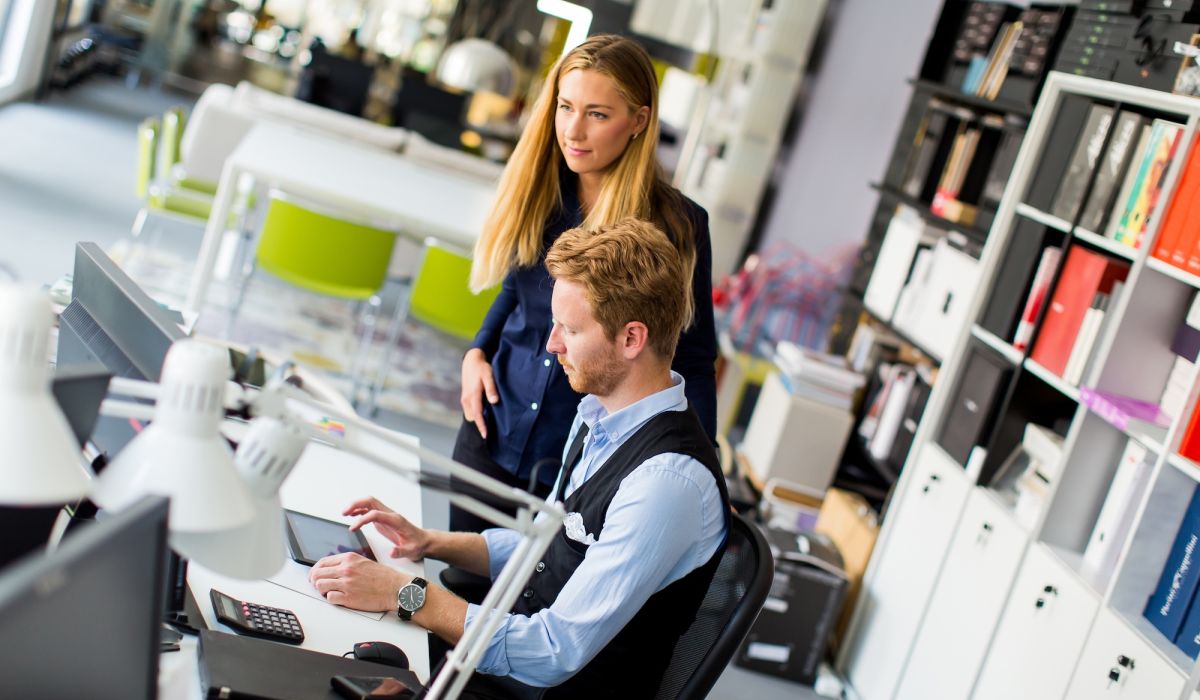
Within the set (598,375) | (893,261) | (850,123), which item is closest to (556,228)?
(598,375)

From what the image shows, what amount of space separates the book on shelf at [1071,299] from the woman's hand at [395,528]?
194 cm

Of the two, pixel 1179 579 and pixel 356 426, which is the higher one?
pixel 356 426

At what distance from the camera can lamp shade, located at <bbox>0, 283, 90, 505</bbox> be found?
904 millimetres

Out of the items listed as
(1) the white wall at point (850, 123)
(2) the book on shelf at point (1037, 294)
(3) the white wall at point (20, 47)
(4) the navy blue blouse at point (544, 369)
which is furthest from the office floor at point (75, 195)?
(1) the white wall at point (850, 123)

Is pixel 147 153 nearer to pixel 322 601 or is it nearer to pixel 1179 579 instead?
pixel 322 601

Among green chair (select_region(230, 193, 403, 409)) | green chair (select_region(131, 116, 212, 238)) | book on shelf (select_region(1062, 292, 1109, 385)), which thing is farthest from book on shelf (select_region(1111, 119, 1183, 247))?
green chair (select_region(131, 116, 212, 238))

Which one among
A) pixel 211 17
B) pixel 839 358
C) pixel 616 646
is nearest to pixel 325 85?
pixel 211 17

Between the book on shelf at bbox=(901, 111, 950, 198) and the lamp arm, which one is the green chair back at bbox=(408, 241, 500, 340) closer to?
the book on shelf at bbox=(901, 111, 950, 198)

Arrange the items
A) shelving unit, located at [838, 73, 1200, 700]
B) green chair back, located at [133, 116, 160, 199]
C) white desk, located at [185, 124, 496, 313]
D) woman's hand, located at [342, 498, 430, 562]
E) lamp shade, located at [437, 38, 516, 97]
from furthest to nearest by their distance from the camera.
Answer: lamp shade, located at [437, 38, 516, 97], green chair back, located at [133, 116, 160, 199], white desk, located at [185, 124, 496, 313], shelving unit, located at [838, 73, 1200, 700], woman's hand, located at [342, 498, 430, 562]

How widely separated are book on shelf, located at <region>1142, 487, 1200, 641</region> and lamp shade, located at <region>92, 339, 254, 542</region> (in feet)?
7.47

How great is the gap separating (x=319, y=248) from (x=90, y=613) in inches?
164

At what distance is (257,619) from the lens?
65.6 inches

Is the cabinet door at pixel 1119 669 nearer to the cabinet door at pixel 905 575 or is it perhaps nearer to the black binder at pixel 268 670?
the cabinet door at pixel 905 575

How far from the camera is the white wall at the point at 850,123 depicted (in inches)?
255
